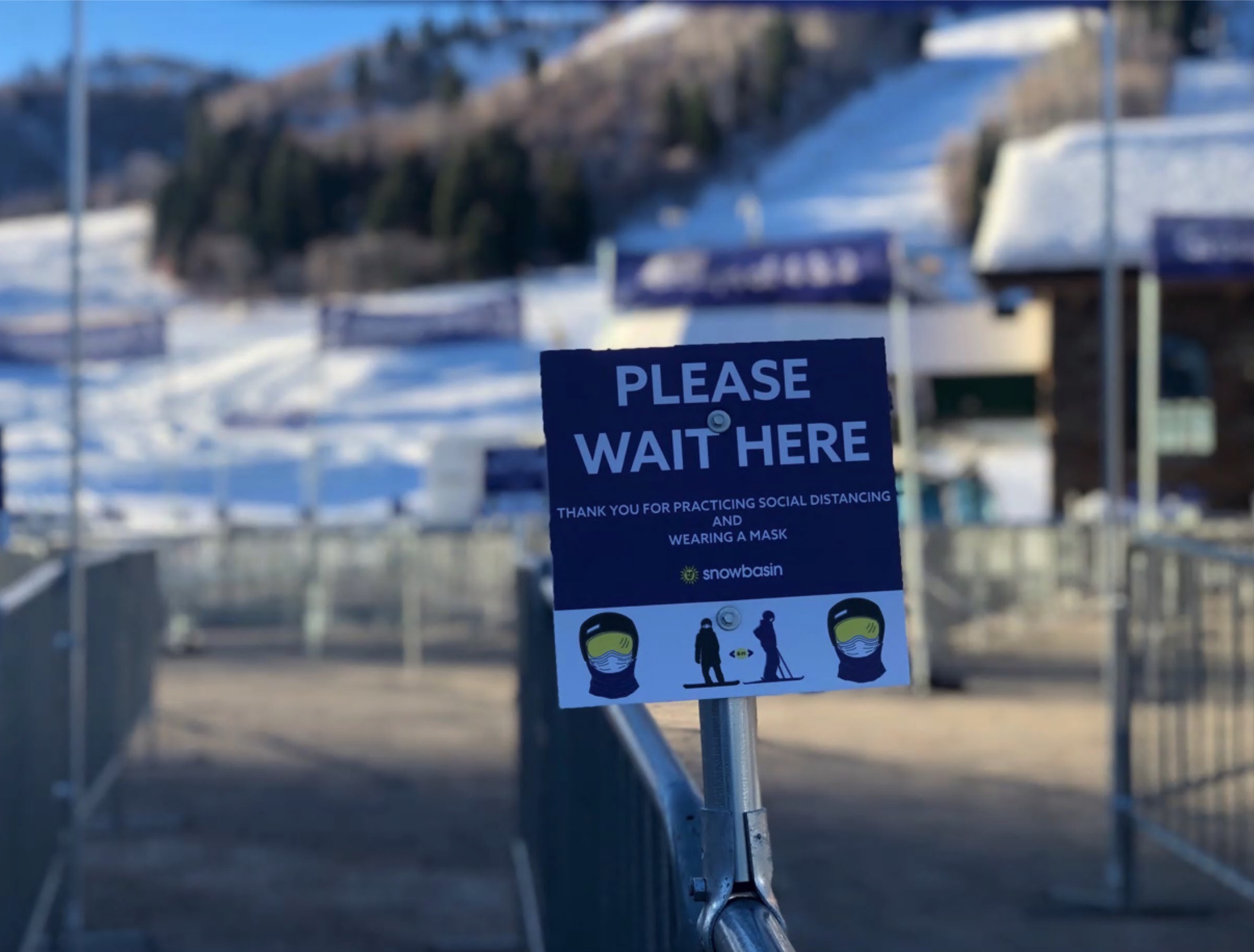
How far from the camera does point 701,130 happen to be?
10231 centimetres

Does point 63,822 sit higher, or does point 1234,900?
point 63,822

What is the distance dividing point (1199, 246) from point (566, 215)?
80.3 meters

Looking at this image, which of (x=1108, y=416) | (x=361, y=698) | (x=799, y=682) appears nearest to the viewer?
(x=799, y=682)

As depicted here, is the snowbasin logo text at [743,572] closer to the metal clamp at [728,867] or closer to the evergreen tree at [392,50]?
the metal clamp at [728,867]

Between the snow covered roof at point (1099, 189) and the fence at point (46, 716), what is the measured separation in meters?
7.74

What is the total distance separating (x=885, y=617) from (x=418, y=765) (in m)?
8.44

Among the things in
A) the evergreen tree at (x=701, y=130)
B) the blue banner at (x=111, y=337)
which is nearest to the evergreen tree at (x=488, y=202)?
the evergreen tree at (x=701, y=130)

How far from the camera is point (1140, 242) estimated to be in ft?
69.8

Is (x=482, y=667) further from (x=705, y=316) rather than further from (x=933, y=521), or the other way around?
(x=705, y=316)

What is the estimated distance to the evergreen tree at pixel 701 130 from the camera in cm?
10238

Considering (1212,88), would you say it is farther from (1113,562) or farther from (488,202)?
(488,202)

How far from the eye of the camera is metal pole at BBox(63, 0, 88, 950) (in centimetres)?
624

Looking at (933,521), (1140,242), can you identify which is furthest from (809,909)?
(1140,242)

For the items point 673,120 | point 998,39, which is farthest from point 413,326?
point 998,39
